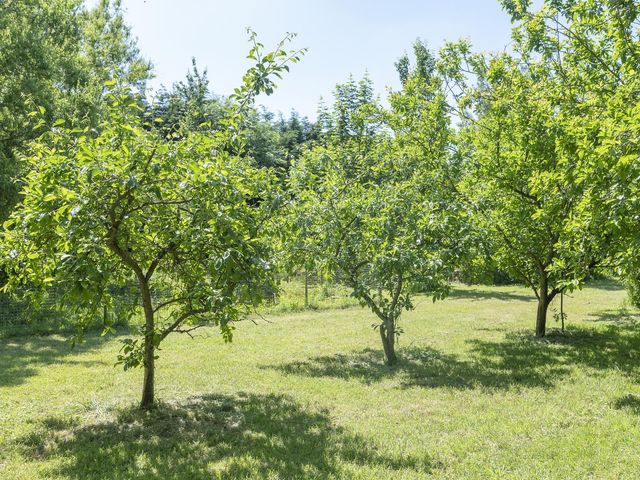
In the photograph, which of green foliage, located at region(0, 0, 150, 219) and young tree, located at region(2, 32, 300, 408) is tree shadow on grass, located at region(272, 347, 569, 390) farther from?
green foliage, located at region(0, 0, 150, 219)

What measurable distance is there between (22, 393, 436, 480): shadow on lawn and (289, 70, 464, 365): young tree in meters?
3.38

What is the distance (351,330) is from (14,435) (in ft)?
34.1

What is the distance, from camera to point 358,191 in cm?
Answer: 1135

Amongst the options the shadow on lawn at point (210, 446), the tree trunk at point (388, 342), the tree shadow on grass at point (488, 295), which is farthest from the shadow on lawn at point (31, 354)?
the tree shadow on grass at point (488, 295)

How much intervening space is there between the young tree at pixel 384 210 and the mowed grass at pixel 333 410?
2.01 m

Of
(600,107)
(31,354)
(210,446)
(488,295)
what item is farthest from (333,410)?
(488,295)

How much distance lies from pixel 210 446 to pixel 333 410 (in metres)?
2.22

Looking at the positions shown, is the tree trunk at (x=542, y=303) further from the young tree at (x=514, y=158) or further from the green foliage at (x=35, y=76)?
the green foliage at (x=35, y=76)

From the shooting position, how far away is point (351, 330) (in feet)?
51.3

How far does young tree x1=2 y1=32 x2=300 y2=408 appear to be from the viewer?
5.07 metres

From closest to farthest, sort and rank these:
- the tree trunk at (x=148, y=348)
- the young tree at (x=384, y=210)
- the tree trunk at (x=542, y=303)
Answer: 1. the tree trunk at (x=148, y=348)
2. the young tree at (x=384, y=210)
3. the tree trunk at (x=542, y=303)

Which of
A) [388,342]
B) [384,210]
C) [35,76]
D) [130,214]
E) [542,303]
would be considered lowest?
[388,342]

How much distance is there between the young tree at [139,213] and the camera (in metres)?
5.07

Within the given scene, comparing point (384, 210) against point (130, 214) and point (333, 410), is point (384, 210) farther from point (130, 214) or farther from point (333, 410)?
point (130, 214)
